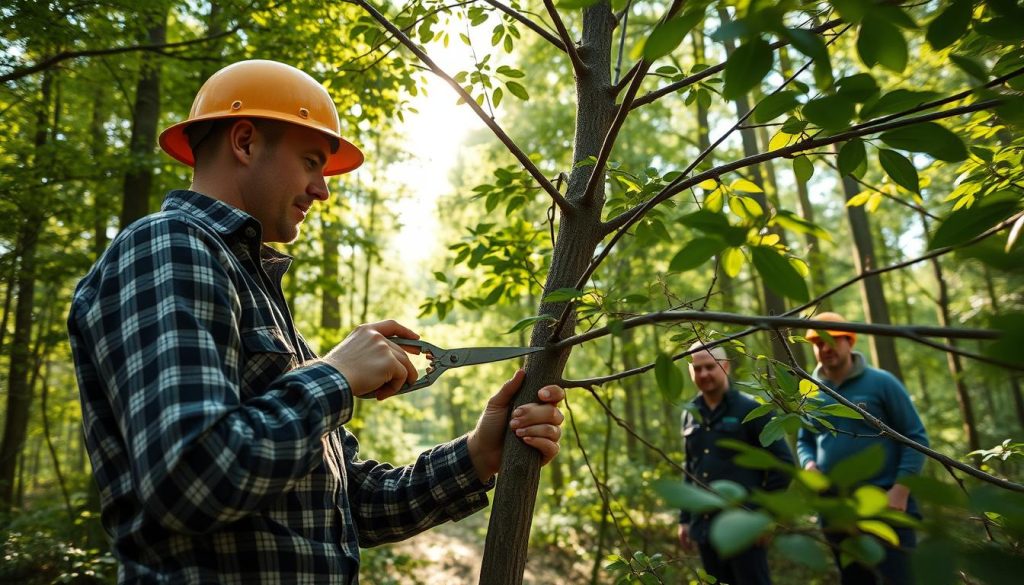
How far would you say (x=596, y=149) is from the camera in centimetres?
204

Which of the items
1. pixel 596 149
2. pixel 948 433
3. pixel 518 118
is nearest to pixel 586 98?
pixel 596 149

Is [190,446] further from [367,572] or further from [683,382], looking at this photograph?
[367,572]

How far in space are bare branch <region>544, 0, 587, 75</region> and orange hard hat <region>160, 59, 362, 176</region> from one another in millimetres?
736

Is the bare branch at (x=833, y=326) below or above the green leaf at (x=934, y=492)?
above

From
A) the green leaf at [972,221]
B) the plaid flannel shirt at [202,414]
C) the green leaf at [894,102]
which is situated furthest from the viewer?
the plaid flannel shirt at [202,414]

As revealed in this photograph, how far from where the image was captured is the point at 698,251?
0.87 meters

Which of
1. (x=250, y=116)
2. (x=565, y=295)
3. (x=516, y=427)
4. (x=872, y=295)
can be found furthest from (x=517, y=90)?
(x=872, y=295)

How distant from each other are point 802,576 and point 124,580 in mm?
9579

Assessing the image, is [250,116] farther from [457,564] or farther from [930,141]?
[457,564]

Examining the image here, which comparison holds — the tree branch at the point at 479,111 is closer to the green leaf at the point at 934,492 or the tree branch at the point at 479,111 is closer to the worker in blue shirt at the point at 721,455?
the green leaf at the point at 934,492

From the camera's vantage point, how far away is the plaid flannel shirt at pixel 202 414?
1.10 metres

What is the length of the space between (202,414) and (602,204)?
4.35ft

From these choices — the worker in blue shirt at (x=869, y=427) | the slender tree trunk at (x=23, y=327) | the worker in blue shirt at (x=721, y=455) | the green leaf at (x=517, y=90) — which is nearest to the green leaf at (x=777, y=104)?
the green leaf at (x=517, y=90)

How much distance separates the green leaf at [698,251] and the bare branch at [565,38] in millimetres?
829
